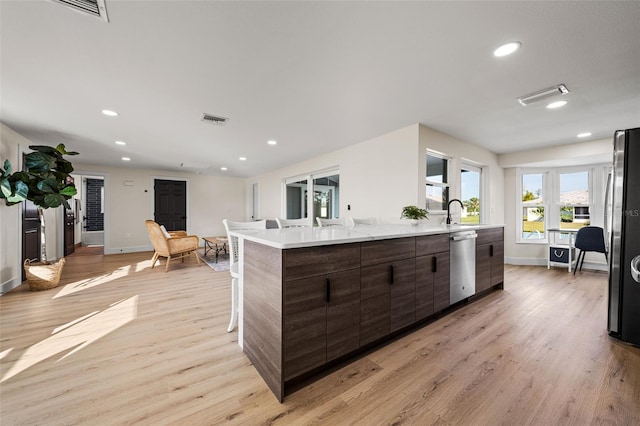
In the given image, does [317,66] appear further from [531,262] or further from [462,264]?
[531,262]

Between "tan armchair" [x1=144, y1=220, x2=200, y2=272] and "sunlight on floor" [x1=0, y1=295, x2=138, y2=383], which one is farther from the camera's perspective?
"tan armchair" [x1=144, y1=220, x2=200, y2=272]

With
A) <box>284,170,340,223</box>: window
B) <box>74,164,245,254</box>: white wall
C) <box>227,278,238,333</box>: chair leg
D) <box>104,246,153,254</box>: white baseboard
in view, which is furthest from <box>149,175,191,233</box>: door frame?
<box>227,278,238,333</box>: chair leg

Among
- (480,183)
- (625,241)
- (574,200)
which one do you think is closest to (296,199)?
(480,183)

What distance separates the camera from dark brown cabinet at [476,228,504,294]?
122 inches

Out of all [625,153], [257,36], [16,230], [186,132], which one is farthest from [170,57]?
[16,230]

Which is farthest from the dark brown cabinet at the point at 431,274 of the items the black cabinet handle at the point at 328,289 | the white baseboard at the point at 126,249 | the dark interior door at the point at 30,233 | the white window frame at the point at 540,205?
the white baseboard at the point at 126,249

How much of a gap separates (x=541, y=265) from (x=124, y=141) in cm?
846

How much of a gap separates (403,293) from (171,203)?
8030 mm

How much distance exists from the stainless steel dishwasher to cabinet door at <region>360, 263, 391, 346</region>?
1.08 metres

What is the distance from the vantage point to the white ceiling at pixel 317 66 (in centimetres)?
158

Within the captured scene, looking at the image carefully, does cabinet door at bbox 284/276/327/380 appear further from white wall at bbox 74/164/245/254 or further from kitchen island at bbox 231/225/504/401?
white wall at bbox 74/164/245/254

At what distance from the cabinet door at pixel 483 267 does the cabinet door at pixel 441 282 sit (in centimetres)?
74

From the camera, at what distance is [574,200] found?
508 cm

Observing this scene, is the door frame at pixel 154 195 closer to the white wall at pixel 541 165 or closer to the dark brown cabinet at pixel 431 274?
the dark brown cabinet at pixel 431 274
